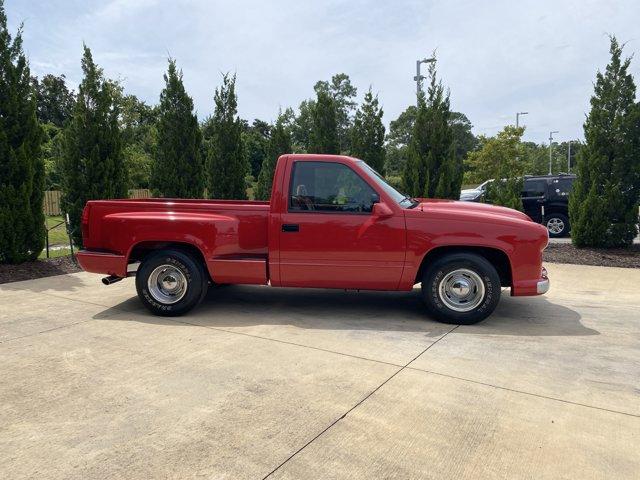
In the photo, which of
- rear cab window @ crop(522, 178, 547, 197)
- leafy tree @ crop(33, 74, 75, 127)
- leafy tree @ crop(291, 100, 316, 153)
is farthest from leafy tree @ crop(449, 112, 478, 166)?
rear cab window @ crop(522, 178, 547, 197)

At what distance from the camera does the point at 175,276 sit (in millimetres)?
5746

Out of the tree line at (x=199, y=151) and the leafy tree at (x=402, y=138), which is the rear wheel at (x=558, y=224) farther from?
the leafy tree at (x=402, y=138)

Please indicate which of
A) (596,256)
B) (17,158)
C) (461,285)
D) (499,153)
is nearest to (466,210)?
(461,285)

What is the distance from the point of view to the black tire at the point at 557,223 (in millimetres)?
14867

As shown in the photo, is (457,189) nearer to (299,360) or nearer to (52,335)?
(299,360)

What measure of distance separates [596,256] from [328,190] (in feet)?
23.1

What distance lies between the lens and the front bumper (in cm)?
577

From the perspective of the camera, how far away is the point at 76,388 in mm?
3656

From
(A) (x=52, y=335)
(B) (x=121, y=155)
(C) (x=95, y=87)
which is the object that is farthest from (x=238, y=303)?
(C) (x=95, y=87)

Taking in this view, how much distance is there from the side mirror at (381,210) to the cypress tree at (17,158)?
6.80 m

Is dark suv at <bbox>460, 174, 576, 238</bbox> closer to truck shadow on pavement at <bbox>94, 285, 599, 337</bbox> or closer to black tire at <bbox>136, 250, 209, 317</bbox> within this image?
truck shadow on pavement at <bbox>94, 285, 599, 337</bbox>

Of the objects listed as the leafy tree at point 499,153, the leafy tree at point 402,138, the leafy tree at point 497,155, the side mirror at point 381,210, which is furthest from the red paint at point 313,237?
the leafy tree at point 402,138

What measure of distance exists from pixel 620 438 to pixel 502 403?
731 millimetres

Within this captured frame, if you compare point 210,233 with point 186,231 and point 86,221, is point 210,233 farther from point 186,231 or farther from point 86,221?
point 86,221
